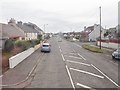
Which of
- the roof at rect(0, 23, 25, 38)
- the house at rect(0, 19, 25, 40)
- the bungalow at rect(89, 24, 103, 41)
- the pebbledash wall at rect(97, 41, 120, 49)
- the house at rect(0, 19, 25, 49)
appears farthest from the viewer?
the bungalow at rect(89, 24, 103, 41)

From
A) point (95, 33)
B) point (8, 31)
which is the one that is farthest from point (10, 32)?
point (95, 33)

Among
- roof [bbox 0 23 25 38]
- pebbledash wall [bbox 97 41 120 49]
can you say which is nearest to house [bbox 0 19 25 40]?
roof [bbox 0 23 25 38]

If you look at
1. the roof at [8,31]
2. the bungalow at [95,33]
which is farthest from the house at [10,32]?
the bungalow at [95,33]

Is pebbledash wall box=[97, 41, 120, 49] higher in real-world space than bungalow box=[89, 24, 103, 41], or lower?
lower

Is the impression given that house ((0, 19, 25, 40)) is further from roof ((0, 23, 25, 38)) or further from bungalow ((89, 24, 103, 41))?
bungalow ((89, 24, 103, 41))

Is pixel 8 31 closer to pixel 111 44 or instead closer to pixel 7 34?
pixel 7 34

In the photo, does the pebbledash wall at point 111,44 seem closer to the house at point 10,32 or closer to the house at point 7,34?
the house at point 7,34

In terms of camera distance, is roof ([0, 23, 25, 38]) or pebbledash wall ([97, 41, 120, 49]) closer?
roof ([0, 23, 25, 38])

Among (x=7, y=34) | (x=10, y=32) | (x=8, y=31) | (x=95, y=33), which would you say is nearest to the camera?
(x=7, y=34)

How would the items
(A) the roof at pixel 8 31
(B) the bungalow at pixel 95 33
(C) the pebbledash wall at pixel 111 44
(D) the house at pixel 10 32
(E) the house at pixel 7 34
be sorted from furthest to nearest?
(B) the bungalow at pixel 95 33
(D) the house at pixel 10 32
(C) the pebbledash wall at pixel 111 44
(A) the roof at pixel 8 31
(E) the house at pixel 7 34

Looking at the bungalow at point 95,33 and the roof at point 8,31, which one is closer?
the roof at point 8,31

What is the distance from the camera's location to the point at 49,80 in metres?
16.5

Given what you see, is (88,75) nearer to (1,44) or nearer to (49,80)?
(49,80)

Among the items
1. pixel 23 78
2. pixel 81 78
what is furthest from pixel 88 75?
pixel 23 78
